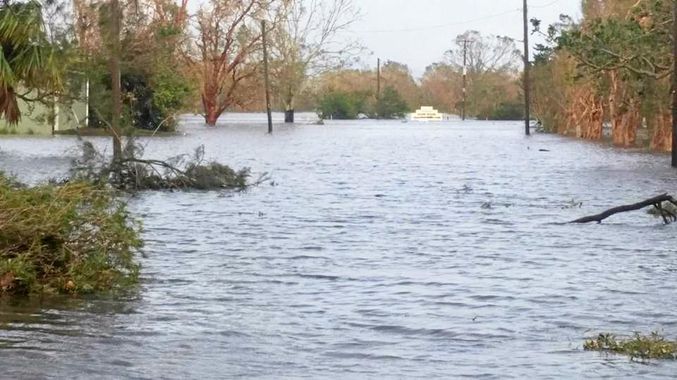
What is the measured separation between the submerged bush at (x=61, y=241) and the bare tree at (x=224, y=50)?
78615 mm

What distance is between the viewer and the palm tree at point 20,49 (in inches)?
798

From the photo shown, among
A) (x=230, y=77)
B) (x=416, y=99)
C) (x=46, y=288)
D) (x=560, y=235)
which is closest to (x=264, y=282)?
(x=46, y=288)

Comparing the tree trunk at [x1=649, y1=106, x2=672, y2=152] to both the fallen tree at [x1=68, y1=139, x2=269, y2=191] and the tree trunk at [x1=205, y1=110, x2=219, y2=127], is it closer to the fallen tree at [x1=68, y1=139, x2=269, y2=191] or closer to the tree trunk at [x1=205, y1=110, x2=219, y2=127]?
the fallen tree at [x1=68, y1=139, x2=269, y2=191]

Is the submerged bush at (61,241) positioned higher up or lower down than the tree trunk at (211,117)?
higher up

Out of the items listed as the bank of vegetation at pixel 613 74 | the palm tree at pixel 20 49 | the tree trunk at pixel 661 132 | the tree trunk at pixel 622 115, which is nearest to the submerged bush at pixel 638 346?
the palm tree at pixel 20 49

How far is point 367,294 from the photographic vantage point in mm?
14000

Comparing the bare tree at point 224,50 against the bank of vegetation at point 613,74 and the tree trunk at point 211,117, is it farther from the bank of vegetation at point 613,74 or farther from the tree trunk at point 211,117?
the bank of vegetation at point 613,74

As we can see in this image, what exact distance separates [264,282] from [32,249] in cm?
312

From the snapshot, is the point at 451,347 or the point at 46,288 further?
the point at 46,288

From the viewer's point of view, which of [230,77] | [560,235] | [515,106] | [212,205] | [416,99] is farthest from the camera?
[416,99]

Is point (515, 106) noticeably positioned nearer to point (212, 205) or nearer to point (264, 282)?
point (212, 205)

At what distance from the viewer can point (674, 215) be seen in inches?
844

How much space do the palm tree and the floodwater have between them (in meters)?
3.18

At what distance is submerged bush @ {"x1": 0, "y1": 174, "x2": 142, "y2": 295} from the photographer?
12531 mm
